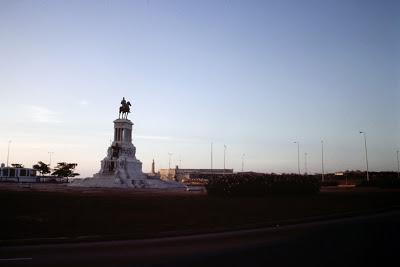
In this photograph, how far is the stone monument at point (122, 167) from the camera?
59531 millimetres

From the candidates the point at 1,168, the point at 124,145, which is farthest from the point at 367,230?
the point at 1,168

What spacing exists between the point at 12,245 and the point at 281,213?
14.7 meters

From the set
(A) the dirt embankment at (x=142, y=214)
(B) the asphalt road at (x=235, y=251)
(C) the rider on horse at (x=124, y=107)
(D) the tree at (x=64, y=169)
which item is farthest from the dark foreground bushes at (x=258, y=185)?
(D) the tree at (x=64, y=169)

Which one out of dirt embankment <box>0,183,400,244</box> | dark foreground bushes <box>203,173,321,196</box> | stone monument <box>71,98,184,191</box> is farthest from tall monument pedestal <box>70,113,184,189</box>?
dirt embankment <box>0,183,400,244</box>

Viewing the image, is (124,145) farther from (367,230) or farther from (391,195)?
(367,230)

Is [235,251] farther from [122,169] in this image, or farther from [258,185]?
[122,169]

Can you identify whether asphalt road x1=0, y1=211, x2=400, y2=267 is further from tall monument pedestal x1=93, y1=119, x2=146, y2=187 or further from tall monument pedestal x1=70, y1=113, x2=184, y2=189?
tall monument pedestal x1=93, y1=119, x2=146, y2=187

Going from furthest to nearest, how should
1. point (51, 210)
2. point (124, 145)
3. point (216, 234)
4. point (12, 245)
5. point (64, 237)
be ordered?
point (124, 145)
point (51, 210)
point (216, 234)
point (64, 237)
point (12, 245)

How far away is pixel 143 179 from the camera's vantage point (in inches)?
2485

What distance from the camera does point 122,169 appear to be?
63250 mm

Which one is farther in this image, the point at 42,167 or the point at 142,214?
the point at 42,167

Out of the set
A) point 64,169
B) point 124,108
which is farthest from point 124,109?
point 64,169

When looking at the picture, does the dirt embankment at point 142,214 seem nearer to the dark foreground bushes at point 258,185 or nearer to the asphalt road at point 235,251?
the dark foreground bushes at point 258,185

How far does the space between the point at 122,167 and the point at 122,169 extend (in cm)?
72
